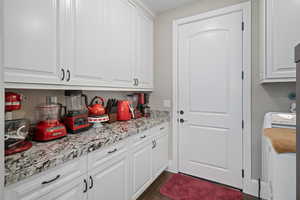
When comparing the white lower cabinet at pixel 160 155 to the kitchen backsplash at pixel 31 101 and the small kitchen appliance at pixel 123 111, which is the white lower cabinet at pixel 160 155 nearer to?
the small kitchen appliance at pixel 123 111

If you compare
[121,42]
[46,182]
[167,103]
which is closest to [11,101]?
[46,182]

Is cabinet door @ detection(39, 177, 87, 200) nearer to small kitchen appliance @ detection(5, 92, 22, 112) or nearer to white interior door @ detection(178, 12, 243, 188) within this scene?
small kitchen appliance @ detection(5, 92, 22, 112)

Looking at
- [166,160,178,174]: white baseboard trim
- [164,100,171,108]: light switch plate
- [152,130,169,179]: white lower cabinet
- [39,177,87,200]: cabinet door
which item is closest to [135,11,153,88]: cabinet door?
[164,100,171,108]: light switch plate

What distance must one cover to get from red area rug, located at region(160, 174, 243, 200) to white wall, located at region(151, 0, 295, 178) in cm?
40

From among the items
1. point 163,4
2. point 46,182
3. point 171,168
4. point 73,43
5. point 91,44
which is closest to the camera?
point 46,182

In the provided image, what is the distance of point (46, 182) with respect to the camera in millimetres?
799

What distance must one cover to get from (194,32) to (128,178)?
210 centimetres

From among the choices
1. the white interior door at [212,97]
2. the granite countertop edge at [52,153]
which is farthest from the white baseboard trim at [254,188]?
the granite countertop edge at [52,153]

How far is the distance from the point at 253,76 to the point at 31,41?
7.27 ft

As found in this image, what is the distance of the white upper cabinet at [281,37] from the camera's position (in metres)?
1.27

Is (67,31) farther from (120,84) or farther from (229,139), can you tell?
(229,139)

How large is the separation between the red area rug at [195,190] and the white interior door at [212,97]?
12cm

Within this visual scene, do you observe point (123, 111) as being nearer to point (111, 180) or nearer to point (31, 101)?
point (111, 180)

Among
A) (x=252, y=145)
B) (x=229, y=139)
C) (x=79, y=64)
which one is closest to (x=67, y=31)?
(x=79, y=64)
